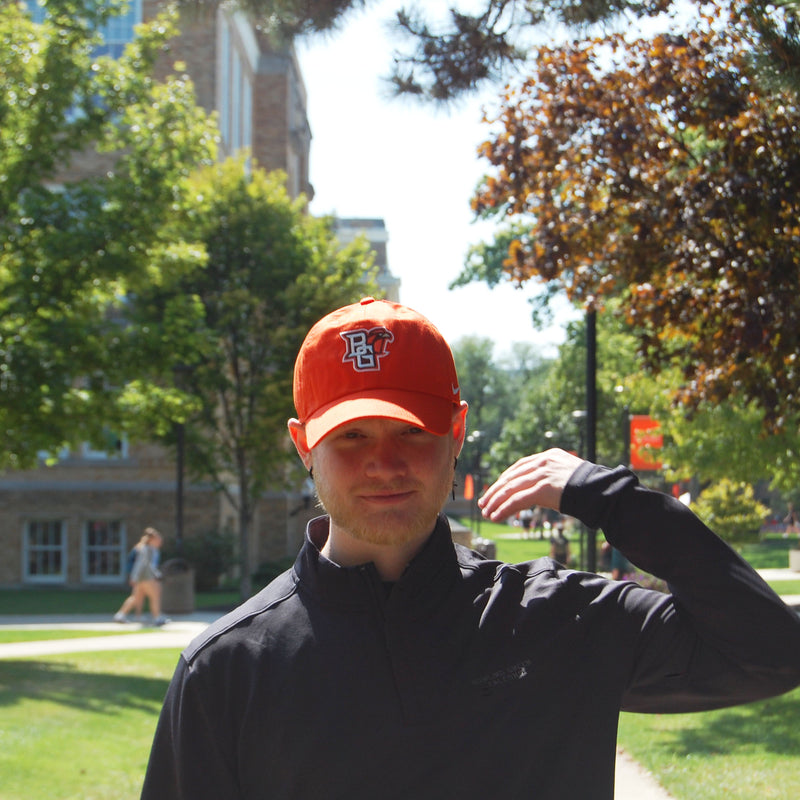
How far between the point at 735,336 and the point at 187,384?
60.2ft

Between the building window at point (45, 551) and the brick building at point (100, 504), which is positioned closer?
the brick building at point (100, 504)

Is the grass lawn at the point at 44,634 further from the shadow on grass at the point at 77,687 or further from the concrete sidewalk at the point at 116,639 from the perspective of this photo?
the shadow on grass at the point at 77,687

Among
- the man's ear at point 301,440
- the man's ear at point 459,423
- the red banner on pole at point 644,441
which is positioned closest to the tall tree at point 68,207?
the man's ear at point 301,440

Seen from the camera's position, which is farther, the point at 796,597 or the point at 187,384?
the point at 187,384

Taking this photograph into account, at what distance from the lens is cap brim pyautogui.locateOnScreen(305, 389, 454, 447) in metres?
2.18

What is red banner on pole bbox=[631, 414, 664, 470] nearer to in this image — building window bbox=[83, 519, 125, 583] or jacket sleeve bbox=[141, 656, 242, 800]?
building window bbox=[83, 519, 125, 583]

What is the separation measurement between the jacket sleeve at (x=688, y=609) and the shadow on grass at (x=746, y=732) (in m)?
6.42

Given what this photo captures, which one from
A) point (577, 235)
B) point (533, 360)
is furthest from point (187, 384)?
point (533, 360)

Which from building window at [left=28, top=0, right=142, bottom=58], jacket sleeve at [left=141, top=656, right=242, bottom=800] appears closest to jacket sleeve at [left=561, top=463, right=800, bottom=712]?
jacket sleeve at [left=141, top=656, right=242, bottom=800]

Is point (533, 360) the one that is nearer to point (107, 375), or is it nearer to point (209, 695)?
point (107, 375)

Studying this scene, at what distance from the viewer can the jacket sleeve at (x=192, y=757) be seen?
80.8 inches

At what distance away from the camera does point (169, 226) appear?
1416cm

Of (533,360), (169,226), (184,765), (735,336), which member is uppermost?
(533,360)

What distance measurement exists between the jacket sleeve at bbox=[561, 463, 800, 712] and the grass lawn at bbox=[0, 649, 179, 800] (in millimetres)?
6036
